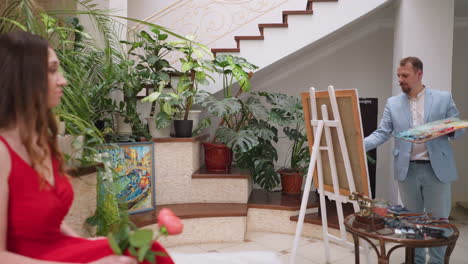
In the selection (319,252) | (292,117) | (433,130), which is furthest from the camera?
(292,117)

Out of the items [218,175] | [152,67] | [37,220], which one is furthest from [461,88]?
[37,220]

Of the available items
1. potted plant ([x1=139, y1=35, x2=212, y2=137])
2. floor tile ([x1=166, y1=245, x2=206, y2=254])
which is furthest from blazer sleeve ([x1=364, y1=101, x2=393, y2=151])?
potted plant ([x1=139, y1=35, x2=212, y2=137])

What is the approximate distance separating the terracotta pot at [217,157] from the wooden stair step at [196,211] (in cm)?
49

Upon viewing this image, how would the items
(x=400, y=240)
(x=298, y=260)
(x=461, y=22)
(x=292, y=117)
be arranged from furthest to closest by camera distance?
(x=461, y=22) → (x=292, y=117) → (x=298, y=260) → (x=400, y=240)

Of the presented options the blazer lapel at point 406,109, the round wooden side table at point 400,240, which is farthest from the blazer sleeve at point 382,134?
the round wooden side table at point 400,240

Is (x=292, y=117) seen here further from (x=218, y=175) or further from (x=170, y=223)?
(x=170, y=223)

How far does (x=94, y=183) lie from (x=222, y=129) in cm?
190

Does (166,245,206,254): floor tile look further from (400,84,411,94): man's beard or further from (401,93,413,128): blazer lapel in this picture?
(400,84,411,94): man's beard

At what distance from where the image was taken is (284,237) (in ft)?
13.0

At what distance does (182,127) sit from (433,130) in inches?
96.1

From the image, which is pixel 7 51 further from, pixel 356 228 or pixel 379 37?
pixel 379 37

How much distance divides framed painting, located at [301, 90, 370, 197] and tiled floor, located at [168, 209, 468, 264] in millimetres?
763

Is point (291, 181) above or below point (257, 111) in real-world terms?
below

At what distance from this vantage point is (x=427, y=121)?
114 inches
